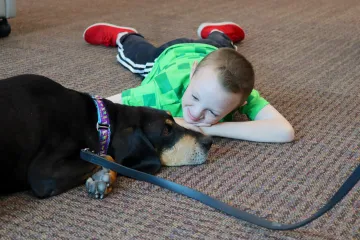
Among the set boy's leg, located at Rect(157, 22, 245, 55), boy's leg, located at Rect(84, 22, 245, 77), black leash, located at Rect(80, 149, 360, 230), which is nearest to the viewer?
black leash, located at Rect(80, 149, 360, 230)

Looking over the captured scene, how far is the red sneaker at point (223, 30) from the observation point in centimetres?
246

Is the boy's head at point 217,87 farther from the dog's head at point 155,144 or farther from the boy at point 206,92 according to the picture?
the dog's head at point 155,144

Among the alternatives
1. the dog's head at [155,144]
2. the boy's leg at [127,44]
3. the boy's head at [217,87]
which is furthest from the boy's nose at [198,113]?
the boy's leg at [127,44]

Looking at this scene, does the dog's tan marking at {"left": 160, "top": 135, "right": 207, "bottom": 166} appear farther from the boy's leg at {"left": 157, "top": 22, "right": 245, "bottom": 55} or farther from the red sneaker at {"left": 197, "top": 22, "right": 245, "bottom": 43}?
the red sneaker at {"left": 197, "top": 22, "right": 245, "bottom": 43}

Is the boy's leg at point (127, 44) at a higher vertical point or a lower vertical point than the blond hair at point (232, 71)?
lower

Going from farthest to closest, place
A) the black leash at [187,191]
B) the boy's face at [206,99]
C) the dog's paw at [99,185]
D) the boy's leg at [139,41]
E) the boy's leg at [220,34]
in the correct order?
the boy's leg at [220,34] → the boy's leg at [139,41] → the boy's face at [206,99] → the dog's paw at [99,185] → the black leash at [187,191]

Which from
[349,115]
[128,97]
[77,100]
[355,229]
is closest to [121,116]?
[77,100]

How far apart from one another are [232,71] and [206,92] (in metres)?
0.09

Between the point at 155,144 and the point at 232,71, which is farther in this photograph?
the point at 232,71

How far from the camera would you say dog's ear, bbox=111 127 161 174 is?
129cm

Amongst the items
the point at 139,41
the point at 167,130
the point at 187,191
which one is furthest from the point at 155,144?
the point at 139,41

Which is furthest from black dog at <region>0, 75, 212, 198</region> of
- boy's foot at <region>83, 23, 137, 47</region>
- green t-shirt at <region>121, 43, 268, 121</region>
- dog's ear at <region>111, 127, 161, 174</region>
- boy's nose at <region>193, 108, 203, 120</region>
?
boy's foot at <region>83, 23, 137, 47</region>

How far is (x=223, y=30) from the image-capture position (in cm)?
248

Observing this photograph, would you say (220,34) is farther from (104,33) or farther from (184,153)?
(184,153)
